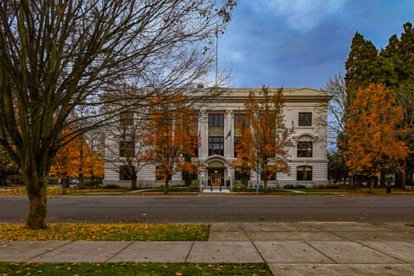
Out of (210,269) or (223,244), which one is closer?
(210,269)

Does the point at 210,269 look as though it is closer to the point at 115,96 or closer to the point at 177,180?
the point at 115,96

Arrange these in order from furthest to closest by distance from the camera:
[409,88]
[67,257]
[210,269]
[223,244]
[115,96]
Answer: [409,88] → [115,96] → [223,244] → [67,257] → [210,269]

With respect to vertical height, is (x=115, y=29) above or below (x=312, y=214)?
above

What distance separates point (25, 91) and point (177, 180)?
165ft

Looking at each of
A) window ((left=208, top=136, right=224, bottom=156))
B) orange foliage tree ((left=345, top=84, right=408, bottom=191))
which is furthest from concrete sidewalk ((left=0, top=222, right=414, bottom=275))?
window ((left=208, top=136, right=224, bottom=156))

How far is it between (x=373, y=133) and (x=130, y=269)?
128 feet

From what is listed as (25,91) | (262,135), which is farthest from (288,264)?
(262,135)

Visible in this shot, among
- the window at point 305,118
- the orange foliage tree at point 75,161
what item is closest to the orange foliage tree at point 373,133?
the window at point 305,118

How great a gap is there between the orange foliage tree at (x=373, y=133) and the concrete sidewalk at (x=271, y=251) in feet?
104

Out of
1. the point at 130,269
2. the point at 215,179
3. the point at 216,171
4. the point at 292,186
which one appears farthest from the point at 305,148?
the point at 130,269

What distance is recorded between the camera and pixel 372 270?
712 centimetres

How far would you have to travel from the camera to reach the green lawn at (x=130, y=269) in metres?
6.84

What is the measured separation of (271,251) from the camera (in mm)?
8914

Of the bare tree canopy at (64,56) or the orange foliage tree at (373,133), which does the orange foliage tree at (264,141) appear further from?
the bare tree canopy at (64,56)
